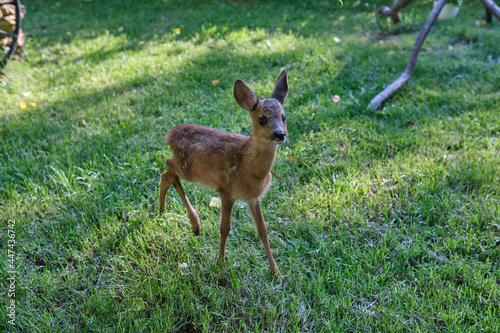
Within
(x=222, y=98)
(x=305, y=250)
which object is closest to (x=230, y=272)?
(x=305, y=250)

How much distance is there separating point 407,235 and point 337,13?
7.24m

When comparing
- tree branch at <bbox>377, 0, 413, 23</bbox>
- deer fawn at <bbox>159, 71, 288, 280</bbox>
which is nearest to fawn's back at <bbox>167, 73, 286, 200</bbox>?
deer fawn at <bbox>159, 71, 288, 280</bbox>

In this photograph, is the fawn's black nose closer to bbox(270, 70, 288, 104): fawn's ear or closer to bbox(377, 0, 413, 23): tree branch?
Answer: bbox(270, 70, 288, 104): fawn's ear

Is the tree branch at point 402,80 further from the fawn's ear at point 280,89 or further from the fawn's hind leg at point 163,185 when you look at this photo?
the fawn's hind leg at point 163,185

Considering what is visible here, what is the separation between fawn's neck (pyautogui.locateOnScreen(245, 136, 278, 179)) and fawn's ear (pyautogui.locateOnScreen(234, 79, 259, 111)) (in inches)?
8.0

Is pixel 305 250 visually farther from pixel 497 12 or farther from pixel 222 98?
pixel 497 12

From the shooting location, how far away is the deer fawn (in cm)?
215

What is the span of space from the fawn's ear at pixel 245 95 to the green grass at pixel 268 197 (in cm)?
111

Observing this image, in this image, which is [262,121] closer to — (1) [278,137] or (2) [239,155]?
(1) [278,137]

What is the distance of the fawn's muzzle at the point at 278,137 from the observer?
1993mm

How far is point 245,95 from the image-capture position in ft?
7.26

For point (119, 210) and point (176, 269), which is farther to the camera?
point (119, 210)

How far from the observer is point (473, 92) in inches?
191

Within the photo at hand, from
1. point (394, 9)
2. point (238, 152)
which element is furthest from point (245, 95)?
point (394, 9)
